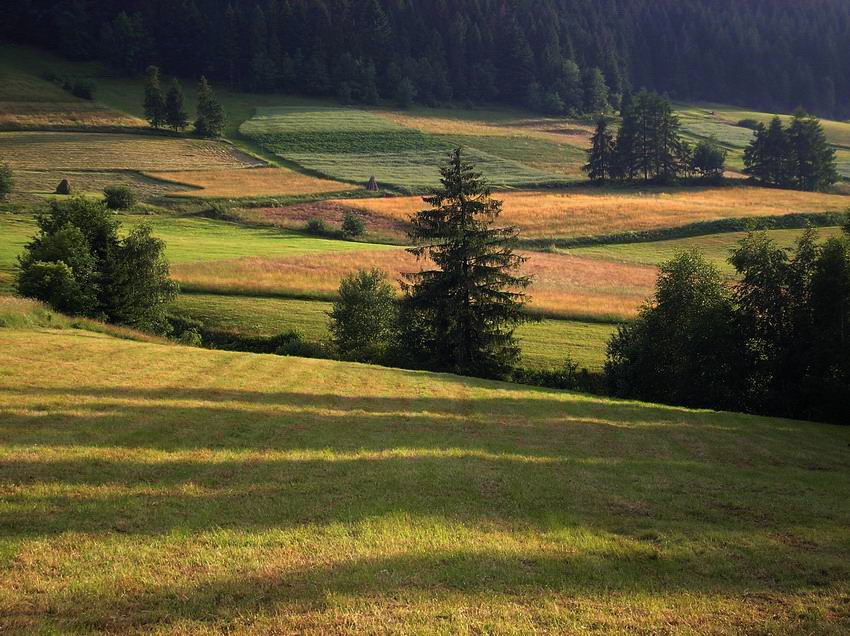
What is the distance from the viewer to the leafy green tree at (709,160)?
108 metres

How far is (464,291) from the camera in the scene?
126ft

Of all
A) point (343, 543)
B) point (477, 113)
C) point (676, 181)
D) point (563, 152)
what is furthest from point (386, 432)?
point (477, 113)

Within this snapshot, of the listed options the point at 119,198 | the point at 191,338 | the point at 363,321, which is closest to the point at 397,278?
the point at 363,321

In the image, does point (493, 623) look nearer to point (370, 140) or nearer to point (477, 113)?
point (370, 140)

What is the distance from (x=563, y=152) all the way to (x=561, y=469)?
391ft

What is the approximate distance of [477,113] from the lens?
158 m

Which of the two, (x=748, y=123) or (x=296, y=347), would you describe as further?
(x=748, y=123)

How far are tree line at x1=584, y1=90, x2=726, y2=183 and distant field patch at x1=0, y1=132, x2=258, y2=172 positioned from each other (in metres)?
57.4

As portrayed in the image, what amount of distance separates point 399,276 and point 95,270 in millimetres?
23262

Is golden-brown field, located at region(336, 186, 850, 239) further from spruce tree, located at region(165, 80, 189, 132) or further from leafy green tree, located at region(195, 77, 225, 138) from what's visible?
spruce tree, located at region(165, 80, 189, 132)

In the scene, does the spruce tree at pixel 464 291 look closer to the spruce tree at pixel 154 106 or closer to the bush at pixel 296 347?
the bush at pixel 296 347

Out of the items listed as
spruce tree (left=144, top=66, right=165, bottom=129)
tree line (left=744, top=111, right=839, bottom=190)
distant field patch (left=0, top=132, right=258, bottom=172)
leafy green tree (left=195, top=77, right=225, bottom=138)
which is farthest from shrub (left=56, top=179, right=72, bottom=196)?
tree line (left=744, top=111, right=839, bottom=190)

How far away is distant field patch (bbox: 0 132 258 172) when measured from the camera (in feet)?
285

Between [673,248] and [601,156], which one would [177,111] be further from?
[673,248]
